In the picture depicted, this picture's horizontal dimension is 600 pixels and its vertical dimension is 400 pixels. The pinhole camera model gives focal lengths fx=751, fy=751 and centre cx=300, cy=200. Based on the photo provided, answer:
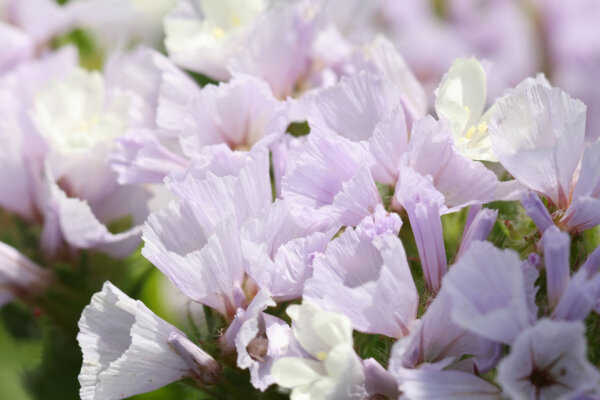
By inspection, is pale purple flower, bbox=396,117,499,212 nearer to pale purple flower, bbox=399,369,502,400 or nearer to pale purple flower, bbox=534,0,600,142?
pale purple flower, bbox=399,369,502,400

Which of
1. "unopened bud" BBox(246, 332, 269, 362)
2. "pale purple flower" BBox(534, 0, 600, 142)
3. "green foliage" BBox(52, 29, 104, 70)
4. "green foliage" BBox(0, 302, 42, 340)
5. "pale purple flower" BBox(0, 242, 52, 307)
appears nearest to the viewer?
"unopened bud" BBox(246, 332, 269, 362)

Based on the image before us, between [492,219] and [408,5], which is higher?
[492,219]

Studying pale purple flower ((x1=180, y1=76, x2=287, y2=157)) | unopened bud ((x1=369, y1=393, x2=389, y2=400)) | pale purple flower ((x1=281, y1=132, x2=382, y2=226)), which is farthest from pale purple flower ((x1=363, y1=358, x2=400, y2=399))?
pale purple flower ((x1=180, y1=76, x2=287, y2=157))

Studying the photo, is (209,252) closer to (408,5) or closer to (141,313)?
(141,313)

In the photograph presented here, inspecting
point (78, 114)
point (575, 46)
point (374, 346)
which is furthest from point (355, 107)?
point (575, 46)

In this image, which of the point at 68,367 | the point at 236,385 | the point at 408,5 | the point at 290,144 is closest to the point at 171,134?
the point at 290,144
